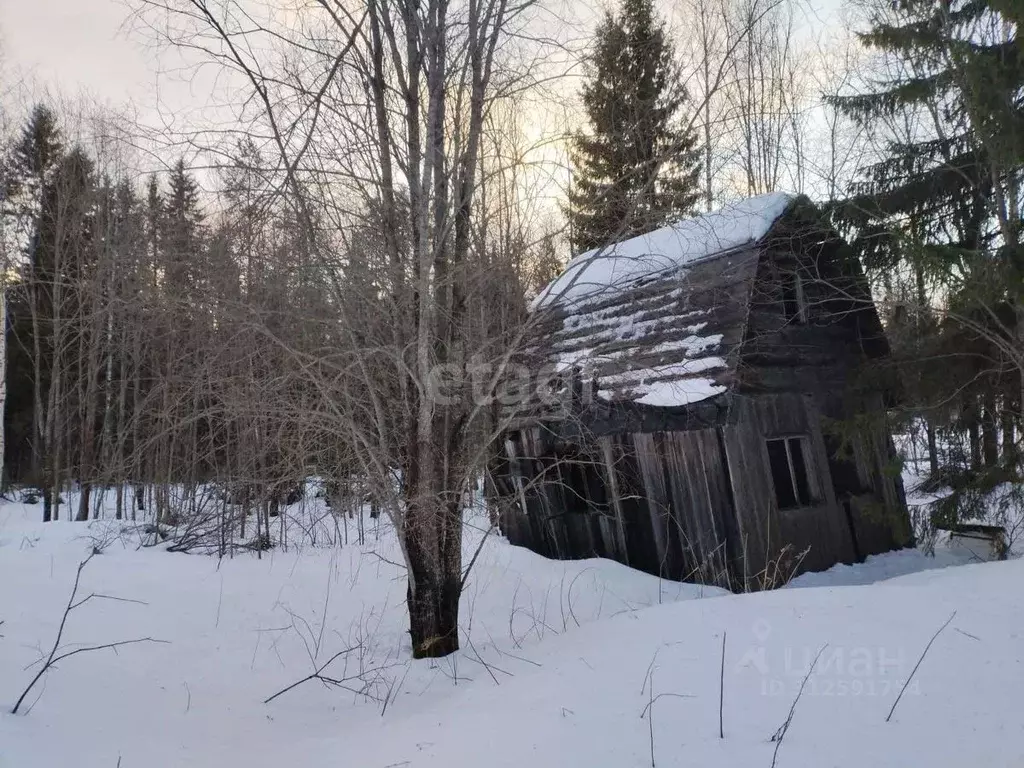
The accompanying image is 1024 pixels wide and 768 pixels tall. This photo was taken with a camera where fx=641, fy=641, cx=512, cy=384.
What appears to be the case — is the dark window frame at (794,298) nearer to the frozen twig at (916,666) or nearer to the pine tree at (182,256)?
the frozen twig at (916,666)

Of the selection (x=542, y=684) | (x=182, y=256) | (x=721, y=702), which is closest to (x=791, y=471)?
(x=542, y=684)

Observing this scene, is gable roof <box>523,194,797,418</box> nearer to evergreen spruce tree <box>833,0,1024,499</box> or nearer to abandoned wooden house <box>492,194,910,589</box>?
abandoned wooden house <box>492,194,910,589</box>

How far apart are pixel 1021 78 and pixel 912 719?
24.2ft

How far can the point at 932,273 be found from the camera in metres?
7.68

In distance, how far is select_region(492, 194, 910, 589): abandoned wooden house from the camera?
27.0ft

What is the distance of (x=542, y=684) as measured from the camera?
395 cm

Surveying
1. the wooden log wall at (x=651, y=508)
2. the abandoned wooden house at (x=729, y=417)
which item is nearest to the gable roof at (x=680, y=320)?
the abandoned wooden house at (x=729, y=417)

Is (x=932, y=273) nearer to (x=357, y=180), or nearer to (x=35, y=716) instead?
(x=357, y=180)

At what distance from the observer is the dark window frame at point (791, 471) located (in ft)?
30.2

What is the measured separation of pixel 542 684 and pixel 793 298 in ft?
26.1

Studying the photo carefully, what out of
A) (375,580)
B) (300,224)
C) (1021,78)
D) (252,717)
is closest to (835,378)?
(1021,78)

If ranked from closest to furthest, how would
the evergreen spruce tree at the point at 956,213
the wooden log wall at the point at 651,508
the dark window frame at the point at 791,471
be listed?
the evergreen spruce tree at the point at 956,213, the wooden log wall at the point at 651,508, the dark window frame at the point at 791,471

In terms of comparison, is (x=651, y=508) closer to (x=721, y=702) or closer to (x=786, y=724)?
(x=721, y=702)

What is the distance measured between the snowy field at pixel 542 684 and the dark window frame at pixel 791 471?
312 centimetres
